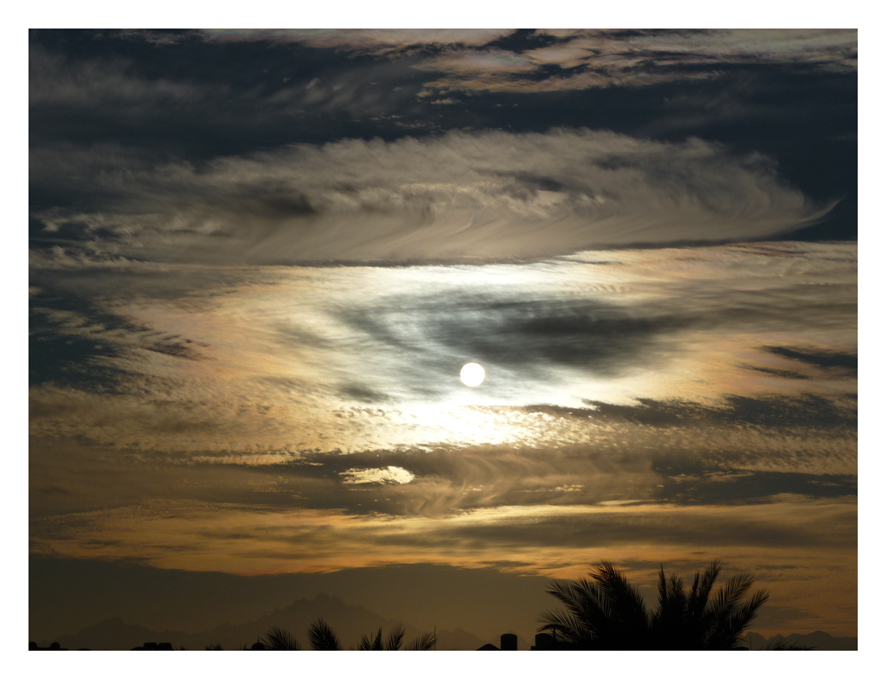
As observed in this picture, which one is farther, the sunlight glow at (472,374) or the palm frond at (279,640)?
the sunlight glow at (472,374)

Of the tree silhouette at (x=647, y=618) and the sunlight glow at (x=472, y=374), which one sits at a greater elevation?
the sunlight glow at (x=472, y=374)

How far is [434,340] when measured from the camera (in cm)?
1569

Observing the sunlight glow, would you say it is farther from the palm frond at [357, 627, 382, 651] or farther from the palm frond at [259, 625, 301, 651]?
the palm frond at [259, 625, 301, 651]

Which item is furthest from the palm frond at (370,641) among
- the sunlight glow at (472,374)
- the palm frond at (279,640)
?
the sunlight glow at (472,374)

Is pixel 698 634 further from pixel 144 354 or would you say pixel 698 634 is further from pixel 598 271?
pixel 144 354

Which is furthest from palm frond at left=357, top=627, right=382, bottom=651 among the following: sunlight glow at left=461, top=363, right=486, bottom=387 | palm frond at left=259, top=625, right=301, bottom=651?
sunlight glow at left=461, top=363, right=486, bottom=387

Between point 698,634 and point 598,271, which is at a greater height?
point 598,271

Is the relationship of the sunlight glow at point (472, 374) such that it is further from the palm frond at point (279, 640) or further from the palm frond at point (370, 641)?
the palm frond at point (279, 640)

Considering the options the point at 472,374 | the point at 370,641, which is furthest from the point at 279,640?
the point at 472,374

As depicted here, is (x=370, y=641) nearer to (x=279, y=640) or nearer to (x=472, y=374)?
(x=279, y=640)

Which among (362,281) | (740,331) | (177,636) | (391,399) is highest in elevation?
(362,281)

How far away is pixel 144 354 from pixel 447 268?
5.52m

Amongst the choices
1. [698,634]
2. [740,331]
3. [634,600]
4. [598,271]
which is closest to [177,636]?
[634,600]

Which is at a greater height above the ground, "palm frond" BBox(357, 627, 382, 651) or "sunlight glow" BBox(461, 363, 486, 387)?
"sunlight glow" BBox(461, 363, 486, 387)
